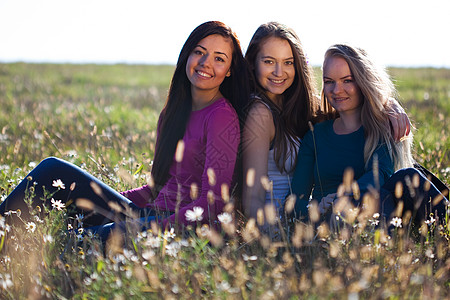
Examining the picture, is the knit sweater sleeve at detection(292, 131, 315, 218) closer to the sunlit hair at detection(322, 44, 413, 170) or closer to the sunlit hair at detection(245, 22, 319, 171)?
the sunlit hair at detection(245, 22, 319, 171)

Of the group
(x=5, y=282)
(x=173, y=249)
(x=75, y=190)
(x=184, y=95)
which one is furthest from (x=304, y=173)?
(x=5, y=282)

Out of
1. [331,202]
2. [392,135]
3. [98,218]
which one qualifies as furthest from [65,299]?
[392,135]

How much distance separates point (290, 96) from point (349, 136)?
578 mm

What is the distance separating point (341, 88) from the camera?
4.13 meters

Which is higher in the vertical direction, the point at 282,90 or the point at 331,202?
the point at 282,90

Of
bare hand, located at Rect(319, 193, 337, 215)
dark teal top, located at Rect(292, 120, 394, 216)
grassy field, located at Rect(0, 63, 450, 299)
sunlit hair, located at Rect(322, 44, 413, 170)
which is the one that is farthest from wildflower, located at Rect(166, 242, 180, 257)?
sunlit hair, located at Rect(322, 44, 413, 170)

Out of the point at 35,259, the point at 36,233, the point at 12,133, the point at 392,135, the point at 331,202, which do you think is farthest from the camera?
the point at 12,133

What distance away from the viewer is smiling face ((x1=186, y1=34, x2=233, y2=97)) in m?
3.87

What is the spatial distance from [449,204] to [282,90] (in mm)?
1483

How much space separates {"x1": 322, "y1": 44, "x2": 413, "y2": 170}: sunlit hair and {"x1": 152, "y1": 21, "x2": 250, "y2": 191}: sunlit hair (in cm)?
79

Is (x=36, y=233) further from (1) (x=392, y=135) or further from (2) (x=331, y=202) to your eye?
(1) (x=392, y=135)

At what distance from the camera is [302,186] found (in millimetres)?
4098

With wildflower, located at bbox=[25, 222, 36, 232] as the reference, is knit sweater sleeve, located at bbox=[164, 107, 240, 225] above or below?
above

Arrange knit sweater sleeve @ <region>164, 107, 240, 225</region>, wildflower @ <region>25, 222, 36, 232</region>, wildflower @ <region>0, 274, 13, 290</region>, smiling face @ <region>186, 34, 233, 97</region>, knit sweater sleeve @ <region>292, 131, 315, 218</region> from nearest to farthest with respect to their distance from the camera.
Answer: wildflower @ <region>0, 274, 13, 290</region>
wildflower @ <region>25, 222, 36, 232</region>
knit sweater sleeve @ <region>164, 107, 240, 225</region>
smiling face @ <region>186, 34, 233, 97</region>
knit sweater sleeve @ <region>292, 131, 315, 218</region>
